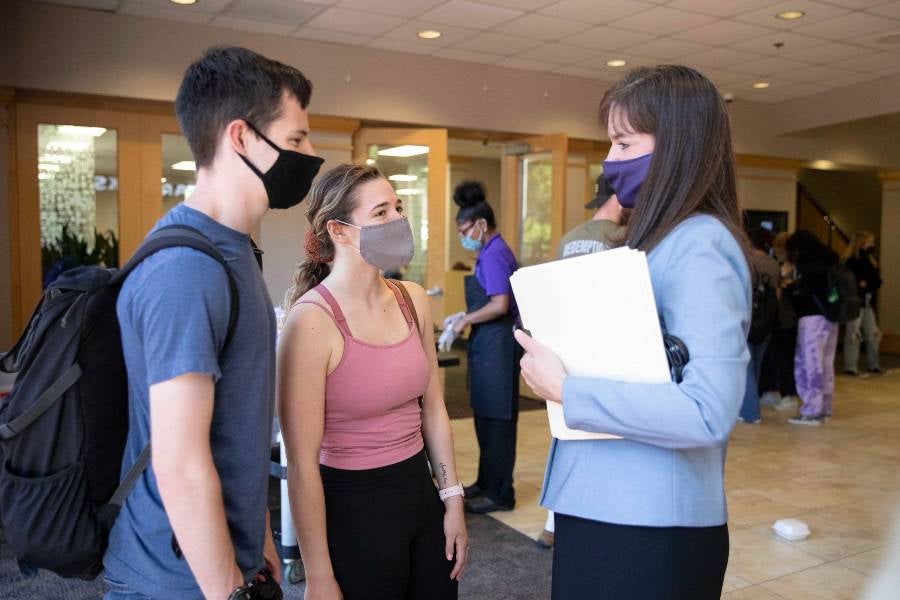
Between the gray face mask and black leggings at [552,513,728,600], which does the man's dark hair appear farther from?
black leggings at [552,513,728,600]

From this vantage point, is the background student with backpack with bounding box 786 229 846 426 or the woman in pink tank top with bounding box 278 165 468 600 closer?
the woman in pink tank top with bounding box 278 165 468 600

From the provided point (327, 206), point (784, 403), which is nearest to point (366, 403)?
point (327, 206)

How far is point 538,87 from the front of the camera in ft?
Answer: 27.4

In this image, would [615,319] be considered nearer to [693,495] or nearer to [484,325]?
[693,495]

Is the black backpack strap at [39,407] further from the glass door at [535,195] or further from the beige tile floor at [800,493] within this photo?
the glass door at [535,195]

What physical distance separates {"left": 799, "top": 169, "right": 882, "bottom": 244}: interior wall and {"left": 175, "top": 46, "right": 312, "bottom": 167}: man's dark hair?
14.5 meters

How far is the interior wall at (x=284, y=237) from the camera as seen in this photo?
7223mm

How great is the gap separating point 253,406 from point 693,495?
0.74m

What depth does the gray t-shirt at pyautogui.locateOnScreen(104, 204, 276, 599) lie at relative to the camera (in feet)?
3.60

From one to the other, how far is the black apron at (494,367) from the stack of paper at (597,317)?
2.81m

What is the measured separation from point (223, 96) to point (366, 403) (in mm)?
748

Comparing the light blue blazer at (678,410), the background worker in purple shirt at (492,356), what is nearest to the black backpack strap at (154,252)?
the light blue blazer at (678,410)

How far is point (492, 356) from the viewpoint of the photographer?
4254mm

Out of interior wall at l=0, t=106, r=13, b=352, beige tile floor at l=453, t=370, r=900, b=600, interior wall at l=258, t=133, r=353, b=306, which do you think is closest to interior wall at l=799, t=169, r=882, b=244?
beige tile floor at l=453, t=370, r=900, b=600
